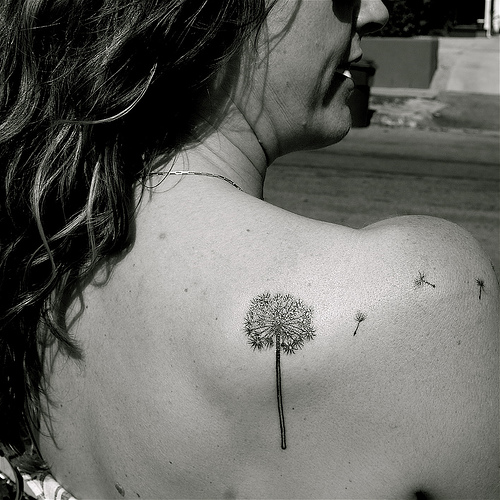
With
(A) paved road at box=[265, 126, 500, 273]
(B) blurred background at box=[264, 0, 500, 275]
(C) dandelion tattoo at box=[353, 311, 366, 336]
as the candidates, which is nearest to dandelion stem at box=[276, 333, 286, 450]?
(C) dandelion tattoo at box=[353, 311, 366, 336]

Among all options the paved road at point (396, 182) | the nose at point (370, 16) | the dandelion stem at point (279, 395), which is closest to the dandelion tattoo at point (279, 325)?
the dandelion stem at point (279, 395)

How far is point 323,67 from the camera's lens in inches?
54.0

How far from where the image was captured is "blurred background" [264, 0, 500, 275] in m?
7.49

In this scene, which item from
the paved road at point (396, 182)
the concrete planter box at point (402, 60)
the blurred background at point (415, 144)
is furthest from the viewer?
the concrete planter box at point (402, 60)

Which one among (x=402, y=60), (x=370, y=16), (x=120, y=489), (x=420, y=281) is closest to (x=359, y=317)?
(x=420, y=281)

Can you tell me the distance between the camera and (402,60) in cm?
1403

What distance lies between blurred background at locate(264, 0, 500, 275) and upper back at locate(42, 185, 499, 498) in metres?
4.83

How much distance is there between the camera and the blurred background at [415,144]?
295 inches

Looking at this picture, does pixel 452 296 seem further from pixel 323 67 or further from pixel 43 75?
pixel 43 75

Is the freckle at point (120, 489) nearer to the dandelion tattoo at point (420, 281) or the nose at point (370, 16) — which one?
Result: the dandelion tattoo at point (420, 281)

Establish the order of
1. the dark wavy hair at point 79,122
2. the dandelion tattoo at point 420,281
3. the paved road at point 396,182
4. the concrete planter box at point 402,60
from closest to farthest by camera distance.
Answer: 1. the dandelion tattoo at point 420,281
2. the dark wavy hair at point 79,122
3. the paved road at point 396,182
4. the concrete planter box at point 402,60

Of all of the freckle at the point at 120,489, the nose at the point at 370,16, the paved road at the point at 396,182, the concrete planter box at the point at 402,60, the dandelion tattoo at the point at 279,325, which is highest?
the nose at the point at 370,16

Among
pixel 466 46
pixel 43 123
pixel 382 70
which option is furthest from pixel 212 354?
pixel 466 46

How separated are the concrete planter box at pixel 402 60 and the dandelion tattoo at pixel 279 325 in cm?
1336
